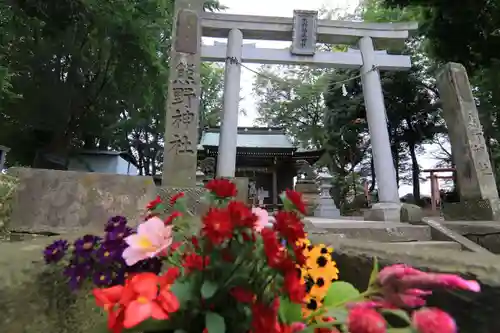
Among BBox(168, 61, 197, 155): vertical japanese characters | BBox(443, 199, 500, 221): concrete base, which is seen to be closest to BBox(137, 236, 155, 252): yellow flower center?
BBox(168, 61, 197, 155): vertical japanese characters

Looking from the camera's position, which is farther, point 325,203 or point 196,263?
point 325,203

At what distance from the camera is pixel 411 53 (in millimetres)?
16938

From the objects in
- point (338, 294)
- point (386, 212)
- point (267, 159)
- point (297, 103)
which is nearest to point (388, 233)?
point (386, 212)

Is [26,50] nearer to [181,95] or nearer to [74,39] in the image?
[74,39]

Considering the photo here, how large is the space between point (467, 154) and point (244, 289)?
6405mm

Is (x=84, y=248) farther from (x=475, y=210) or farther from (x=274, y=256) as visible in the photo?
(x=475, y=210)

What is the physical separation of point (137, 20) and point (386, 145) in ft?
22.6

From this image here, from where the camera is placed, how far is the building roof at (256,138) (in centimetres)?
1557

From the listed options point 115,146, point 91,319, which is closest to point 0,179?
point 91,319

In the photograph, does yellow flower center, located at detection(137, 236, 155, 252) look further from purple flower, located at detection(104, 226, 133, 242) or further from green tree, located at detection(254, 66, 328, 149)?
green tree, located at detection(254, 66, 328, 149)

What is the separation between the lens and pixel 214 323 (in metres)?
0.62

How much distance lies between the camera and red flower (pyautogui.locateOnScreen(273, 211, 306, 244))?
728mm

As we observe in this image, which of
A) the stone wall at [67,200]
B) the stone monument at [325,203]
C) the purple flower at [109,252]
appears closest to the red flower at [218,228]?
the purple flower at [109,252]

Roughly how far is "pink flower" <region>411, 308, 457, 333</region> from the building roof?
14.2 metres
